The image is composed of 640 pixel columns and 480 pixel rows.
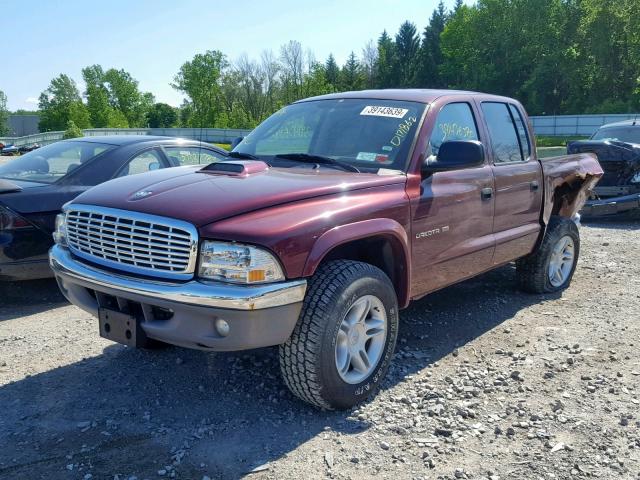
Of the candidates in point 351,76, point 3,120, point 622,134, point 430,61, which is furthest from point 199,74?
point 622,134

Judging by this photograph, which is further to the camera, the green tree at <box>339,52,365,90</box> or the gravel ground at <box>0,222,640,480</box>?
the green tree at <box>339,52,365,90</box>

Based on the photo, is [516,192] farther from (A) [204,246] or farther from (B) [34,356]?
(B) [34,356]

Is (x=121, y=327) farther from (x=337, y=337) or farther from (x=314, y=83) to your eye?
(x=314, y=83)

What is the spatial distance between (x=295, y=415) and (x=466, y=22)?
80.6 meters

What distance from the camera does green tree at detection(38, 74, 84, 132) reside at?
8725 centimetres

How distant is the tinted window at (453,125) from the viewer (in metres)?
4.44

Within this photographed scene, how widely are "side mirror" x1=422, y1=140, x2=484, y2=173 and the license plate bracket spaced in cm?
214

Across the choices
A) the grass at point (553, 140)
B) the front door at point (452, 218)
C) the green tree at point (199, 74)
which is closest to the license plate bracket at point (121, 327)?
the front door at point (452, 218)

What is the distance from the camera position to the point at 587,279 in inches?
266

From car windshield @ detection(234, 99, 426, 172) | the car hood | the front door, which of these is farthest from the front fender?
the car hood

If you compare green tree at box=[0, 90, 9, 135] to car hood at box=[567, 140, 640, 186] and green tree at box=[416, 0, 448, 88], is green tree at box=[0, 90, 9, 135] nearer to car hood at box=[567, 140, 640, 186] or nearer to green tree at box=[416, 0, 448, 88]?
green tree at box=[416, 0, 448, 88]

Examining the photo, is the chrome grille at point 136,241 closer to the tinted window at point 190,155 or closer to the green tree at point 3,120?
the tinted window at point 190,155

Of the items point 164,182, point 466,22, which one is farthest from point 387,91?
point 466,22

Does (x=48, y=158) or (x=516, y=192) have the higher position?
(x=48, y=158)
